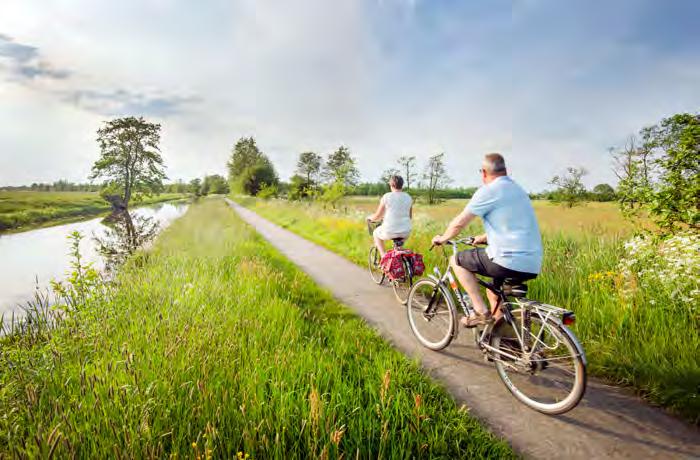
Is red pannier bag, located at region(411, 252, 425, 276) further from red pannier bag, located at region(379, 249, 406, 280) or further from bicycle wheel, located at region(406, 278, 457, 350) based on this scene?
bicycle wheel, located at region(406, 278, 457, 350)

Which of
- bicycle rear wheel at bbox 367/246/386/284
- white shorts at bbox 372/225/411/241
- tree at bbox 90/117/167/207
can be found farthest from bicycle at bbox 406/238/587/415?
tree at bbox 90/117/167/207

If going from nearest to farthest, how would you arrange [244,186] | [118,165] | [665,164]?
[665,164] < [118,165] < [244,186]

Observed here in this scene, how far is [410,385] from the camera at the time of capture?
2.98 meters

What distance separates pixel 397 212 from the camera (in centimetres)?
612

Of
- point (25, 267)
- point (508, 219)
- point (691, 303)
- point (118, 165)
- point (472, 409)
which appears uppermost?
point (118, 165)

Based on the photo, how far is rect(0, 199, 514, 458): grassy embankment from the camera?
1968 mm

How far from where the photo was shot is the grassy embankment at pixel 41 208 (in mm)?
24750

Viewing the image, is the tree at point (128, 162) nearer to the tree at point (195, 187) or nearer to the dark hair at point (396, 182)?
the dark hair at point (396, 182)

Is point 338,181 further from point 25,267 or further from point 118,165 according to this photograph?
point 118,165

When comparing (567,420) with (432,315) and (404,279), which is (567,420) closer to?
(432,315)

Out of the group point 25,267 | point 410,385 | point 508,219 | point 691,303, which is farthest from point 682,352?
point 25,267

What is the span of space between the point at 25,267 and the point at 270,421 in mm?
15009

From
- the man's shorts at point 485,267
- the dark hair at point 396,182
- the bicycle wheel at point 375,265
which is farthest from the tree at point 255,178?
the man's shorts at point 485,267

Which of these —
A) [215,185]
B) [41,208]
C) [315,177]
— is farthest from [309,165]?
[215,185]
